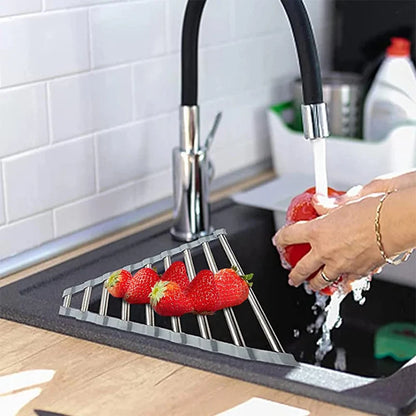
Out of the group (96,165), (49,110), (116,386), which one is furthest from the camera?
(96,165)

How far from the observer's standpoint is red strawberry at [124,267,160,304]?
1213 mm

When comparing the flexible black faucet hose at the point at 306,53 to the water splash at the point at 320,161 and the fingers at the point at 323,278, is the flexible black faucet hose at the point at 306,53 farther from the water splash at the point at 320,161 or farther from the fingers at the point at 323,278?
the fingers at the point at 323,278

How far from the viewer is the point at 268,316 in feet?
4.89

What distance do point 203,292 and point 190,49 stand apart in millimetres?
385

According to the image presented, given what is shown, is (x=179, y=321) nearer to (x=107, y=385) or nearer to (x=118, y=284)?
(x=118, y=284)

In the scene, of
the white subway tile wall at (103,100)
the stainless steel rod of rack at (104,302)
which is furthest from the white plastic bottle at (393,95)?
the stainless steel rod of rack at (104,302)

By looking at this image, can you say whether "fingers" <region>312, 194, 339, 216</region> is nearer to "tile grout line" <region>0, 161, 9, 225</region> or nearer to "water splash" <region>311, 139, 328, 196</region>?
"water splash" <region>311, 139, 328, 196</region>

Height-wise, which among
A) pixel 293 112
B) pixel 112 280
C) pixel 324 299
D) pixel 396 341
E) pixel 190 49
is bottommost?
pixel 396 341

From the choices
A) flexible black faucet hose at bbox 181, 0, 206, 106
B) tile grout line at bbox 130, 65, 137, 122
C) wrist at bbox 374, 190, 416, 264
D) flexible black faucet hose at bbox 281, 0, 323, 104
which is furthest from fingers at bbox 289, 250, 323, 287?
tile grout line at bbox 130, 65, 137, 122

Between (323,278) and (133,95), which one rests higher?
(133,95)

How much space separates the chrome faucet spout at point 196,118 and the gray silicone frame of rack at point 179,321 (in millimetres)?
90

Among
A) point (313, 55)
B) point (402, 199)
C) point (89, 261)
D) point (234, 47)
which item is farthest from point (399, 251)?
point (234, 47)

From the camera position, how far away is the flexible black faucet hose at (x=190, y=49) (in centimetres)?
137

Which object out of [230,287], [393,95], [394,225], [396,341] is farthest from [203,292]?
[393,95]
